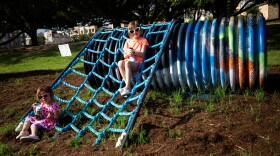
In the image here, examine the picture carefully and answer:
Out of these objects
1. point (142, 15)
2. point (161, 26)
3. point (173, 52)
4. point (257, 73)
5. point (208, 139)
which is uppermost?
point (142, 15)

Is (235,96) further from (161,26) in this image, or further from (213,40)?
(161,26)

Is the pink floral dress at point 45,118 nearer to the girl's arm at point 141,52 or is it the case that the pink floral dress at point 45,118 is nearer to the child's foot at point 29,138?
the child's foot at point 29,138

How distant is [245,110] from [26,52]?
17790 mm

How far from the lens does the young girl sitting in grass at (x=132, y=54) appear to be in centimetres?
457

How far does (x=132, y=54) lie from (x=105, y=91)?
0.74m

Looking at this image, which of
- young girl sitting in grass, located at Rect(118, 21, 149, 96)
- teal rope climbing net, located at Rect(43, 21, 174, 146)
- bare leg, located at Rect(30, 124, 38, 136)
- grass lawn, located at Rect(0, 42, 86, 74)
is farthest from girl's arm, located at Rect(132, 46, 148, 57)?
grass lawn, located at Rect(0, 42, 86, 74)

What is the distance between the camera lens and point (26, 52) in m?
19.4

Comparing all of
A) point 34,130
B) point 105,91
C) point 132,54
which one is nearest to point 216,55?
point 132,54

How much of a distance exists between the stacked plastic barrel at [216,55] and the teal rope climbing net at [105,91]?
1.01 feet

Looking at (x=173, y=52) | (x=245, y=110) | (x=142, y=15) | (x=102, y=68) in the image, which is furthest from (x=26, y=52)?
(x=245, y=110)

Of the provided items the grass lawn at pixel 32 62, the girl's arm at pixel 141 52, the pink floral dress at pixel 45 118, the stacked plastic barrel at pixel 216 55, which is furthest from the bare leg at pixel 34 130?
the grass lawn at pixel 32 62

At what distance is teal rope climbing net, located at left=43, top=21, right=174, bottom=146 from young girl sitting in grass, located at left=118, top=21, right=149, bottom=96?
0.13m

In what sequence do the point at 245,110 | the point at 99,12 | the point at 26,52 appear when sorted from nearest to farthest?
the point at 245,110 → the point at 26,52 → the point at 99,12

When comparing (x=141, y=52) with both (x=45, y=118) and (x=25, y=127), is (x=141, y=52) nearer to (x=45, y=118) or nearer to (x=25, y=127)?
(x=45, y=118)
